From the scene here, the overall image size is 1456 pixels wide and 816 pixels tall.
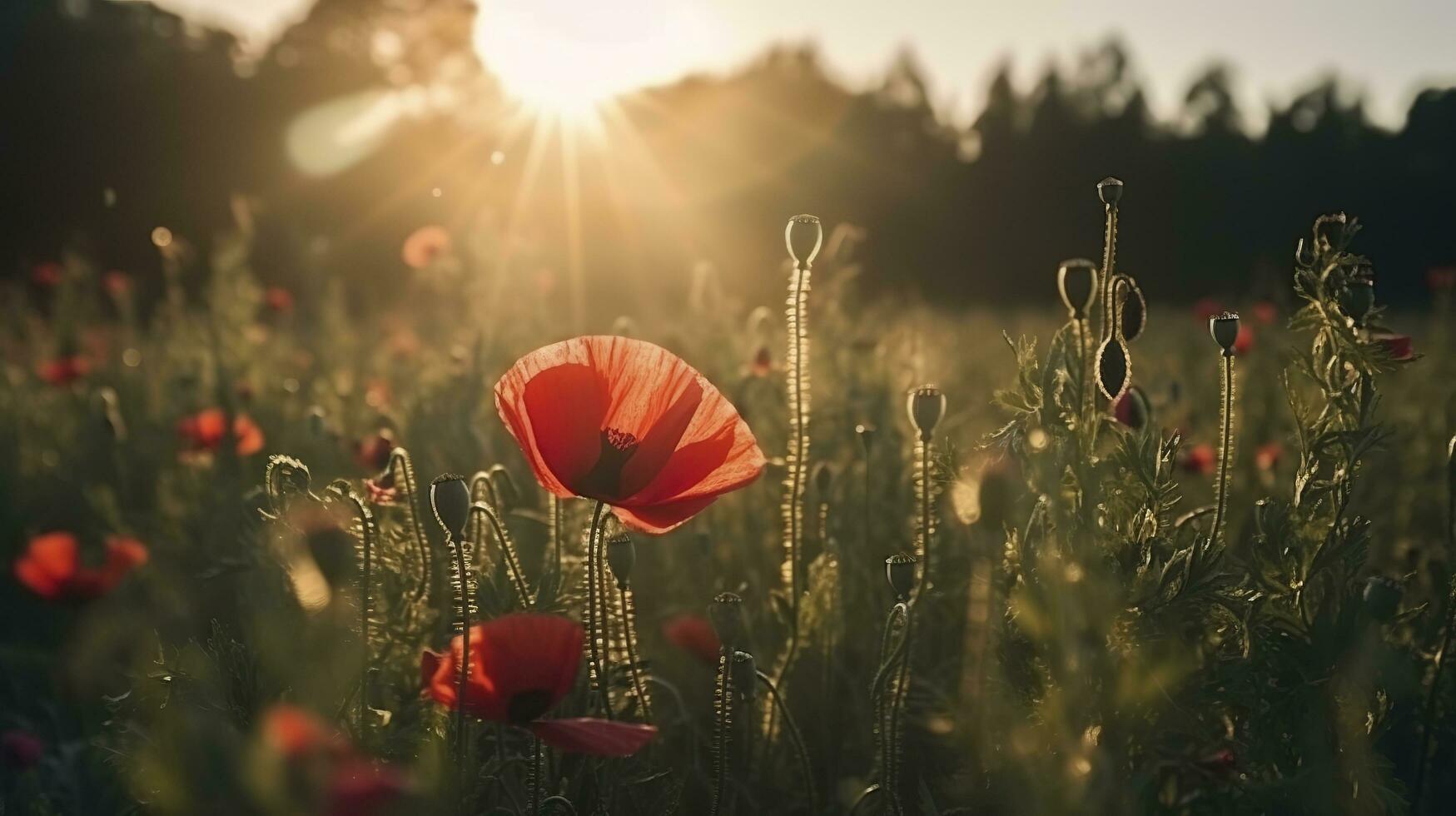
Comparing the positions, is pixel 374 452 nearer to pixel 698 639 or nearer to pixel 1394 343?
pixel 698 639

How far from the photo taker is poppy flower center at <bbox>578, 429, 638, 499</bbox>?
1416 millimetres

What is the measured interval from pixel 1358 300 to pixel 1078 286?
325mm

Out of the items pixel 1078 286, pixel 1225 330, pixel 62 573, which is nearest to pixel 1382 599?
pixel 1225 330

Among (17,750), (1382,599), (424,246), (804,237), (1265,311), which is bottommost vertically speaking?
(17,750)

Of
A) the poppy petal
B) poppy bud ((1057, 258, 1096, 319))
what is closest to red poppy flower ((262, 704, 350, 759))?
the poppy petal

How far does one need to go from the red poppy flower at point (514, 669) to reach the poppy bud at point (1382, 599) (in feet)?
2.55

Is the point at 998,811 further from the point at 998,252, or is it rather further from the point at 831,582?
the point at 998,252

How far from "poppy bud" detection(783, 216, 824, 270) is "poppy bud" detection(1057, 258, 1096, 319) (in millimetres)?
321

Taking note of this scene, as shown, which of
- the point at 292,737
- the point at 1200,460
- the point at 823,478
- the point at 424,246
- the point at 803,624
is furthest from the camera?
the point at 424,246

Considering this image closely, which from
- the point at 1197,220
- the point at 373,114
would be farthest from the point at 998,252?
the point at 373,114

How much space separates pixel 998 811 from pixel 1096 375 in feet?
1.83

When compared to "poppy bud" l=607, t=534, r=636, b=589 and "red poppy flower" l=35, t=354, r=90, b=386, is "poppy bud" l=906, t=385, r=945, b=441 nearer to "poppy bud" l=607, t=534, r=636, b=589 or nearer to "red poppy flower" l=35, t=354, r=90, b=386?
"poppy bud" l=607, t=534, r=636, b=589

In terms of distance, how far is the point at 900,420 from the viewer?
2.60m

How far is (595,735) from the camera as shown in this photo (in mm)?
1050
